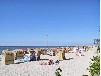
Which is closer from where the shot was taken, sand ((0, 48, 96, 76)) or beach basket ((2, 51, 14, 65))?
sand ((0, 48, 96, 76))

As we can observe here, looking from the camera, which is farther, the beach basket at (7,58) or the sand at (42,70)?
the beach basket at (7,58)

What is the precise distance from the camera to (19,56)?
1169 inches

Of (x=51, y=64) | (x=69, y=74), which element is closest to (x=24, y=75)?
(x=69, y=74)

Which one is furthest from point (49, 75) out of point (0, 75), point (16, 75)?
point (0, 75)

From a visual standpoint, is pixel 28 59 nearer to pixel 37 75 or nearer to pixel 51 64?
pixel 51 64

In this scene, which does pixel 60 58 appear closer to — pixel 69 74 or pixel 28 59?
pixel 28 59

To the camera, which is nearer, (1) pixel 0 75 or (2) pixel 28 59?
(1) pixel 0 75

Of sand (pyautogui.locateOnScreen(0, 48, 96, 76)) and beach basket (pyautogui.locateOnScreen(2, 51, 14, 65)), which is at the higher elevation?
beach basket (pyautogui.locateOnScreen(2, 51, 14, 65))

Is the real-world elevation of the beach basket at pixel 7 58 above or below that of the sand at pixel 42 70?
above

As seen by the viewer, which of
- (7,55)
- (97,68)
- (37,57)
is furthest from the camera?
(37,57)

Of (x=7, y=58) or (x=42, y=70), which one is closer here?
(x=42, y=70)

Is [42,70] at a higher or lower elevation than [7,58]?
lower

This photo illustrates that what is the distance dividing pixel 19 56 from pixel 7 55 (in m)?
7.20

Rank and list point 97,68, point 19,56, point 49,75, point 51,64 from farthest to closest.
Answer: point 19,56 → point 51,64 → point 49,75 → point 97,68
